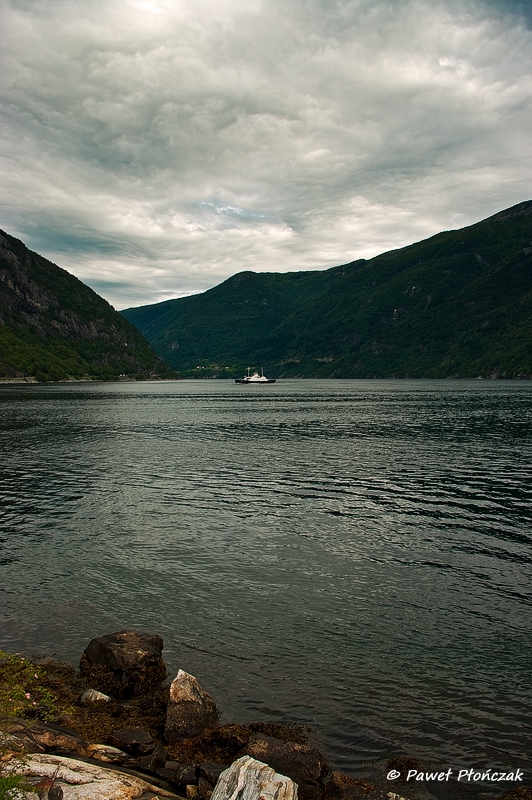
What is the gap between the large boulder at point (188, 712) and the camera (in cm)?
1403

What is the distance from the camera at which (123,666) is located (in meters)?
16.8

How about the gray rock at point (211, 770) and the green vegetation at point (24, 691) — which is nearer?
the gray rock at point (211, 770)

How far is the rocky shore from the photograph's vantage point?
10734mm

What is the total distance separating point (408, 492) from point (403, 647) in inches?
1070

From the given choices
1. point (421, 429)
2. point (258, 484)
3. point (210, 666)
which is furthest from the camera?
point (421, 429)

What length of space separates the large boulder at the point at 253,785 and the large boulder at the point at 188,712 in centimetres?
336

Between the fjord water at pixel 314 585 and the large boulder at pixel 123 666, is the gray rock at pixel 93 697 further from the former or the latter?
the fjord water at pixel 314 585

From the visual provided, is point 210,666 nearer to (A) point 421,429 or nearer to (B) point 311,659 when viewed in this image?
(B) point 311,659

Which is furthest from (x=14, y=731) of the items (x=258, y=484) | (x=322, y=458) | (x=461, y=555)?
(x=322, y=458)

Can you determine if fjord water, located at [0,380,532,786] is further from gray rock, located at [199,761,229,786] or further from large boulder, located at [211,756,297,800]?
large boulder, located at [211,756,297,800]

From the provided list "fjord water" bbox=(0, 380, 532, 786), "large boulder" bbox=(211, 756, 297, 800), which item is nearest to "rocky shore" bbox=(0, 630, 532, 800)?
"large boulder" bbox=(211, 756, 297, 800)

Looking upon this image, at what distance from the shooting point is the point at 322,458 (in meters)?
64.2

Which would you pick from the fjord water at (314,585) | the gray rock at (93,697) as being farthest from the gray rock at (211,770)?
the gray rock at (93,697)

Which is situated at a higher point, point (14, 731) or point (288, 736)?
point (14, 731)
